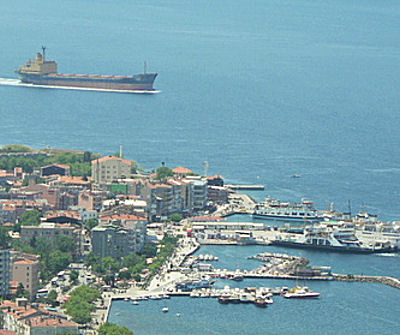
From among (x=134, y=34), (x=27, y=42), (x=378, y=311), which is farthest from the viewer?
(x=134, y=34)

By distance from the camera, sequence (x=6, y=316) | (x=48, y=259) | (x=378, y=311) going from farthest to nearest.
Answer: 1. (x=48, y=259)
2. (x=378, y=311)
3. (x=6, y=316)

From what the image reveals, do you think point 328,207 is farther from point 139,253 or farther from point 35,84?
point 35,84

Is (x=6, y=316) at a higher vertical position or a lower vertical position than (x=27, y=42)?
lower

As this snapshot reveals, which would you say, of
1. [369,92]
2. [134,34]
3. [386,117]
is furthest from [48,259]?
[134,34]

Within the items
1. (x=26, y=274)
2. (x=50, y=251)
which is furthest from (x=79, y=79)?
(x=26, y=274)

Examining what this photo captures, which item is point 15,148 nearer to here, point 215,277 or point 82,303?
point 215,277

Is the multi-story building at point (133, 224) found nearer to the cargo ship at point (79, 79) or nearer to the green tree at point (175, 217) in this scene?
the green tree at point (175, 217)
